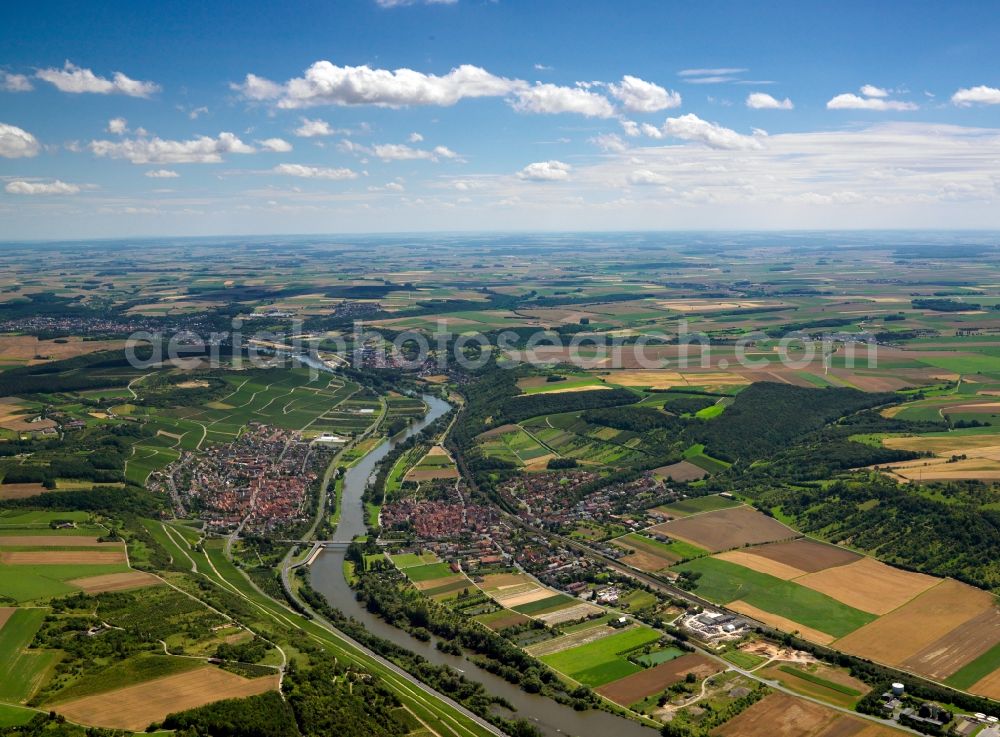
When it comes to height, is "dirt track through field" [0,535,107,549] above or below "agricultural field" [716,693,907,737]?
above

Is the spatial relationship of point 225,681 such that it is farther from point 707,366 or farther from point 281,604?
point 707,366

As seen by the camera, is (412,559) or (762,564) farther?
(412,559)

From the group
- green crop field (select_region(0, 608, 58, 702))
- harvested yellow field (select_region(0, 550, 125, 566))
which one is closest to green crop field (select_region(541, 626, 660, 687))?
green crop field (select_region(0, 608, 58, 702))

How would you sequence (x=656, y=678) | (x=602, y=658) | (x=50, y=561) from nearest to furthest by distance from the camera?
(x=656, y=678) → (x=602, y=658) → (x=50, y=561)

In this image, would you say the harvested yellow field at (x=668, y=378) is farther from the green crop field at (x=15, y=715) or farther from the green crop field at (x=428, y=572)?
the green crop field at (x=15, y=715)

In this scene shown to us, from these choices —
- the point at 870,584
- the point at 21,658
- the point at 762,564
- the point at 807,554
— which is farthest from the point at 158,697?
the point at 807,554

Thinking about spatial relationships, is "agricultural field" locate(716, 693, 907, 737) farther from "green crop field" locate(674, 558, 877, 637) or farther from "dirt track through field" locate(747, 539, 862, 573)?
"dirt track through field" locate(747, 539, 862, 573)

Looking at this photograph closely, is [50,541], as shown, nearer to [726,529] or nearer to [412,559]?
[412,559]
